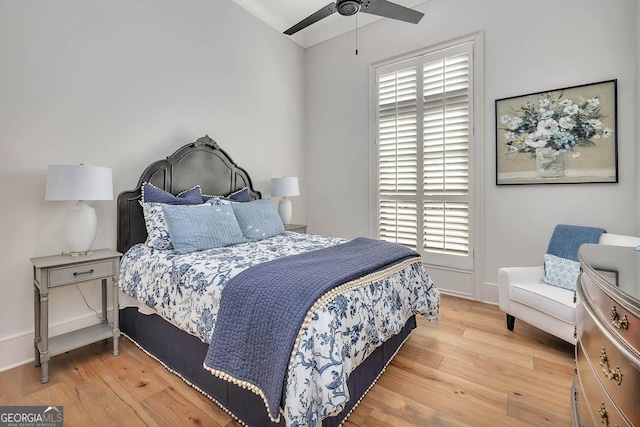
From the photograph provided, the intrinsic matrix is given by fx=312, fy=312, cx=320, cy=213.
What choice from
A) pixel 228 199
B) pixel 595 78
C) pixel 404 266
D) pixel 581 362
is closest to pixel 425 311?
pixel 404 266

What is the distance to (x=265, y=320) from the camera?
139cm

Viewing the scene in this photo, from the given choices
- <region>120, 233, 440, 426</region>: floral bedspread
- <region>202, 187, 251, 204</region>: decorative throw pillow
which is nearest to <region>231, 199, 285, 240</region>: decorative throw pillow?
<region>120, 233, 440, 426</region>: floral bedspread

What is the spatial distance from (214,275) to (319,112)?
128 inches

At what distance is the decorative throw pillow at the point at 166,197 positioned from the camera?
2.62 meters

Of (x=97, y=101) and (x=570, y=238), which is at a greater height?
(x=97, y=101)

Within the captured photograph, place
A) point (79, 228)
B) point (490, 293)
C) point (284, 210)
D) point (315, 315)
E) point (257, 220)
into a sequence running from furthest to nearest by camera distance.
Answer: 1. point (284, 210)
2. point (490, 293)
3. point (257, 220)
4. point (79, 228)
5. point (315, 315)

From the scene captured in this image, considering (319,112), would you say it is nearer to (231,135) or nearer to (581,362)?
(231,135)

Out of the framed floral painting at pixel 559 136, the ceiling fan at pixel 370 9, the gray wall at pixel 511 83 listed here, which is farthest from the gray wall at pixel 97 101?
the framed floral painting at pixel 559 136

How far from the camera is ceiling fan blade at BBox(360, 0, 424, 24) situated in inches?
86.0

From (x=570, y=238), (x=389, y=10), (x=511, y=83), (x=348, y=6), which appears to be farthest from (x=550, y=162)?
(x=348, y=6)

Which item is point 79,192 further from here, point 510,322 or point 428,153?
point 510,322

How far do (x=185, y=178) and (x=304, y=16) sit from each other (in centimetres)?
257

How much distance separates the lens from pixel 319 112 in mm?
4406

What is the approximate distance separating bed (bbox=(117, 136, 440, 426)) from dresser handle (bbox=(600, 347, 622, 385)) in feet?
2.91
